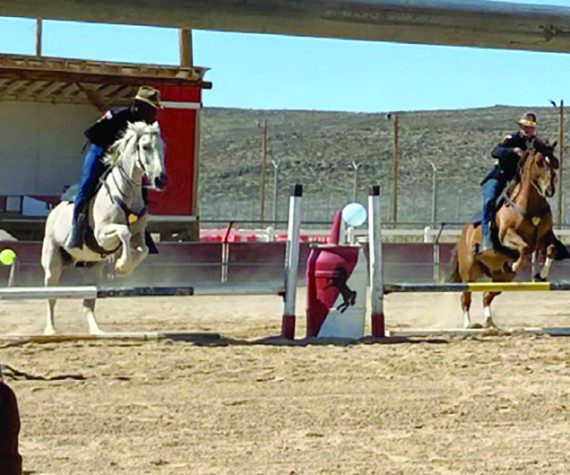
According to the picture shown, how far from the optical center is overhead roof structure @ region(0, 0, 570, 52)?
923 millimetres

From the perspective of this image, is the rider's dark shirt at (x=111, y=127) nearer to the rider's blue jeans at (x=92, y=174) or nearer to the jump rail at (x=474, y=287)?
the rider's blue jeans at (x=92, y=174)

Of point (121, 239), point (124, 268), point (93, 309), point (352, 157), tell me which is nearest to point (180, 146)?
point (93, 309)

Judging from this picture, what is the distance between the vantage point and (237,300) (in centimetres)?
1631

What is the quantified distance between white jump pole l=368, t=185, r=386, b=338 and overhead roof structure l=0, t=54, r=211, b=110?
39.7 feet

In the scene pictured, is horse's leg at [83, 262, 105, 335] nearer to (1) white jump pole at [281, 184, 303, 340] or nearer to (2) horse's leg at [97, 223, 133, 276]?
(2) horse's leg at [97, 223, 133, 276]

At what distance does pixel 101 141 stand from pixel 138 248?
1.20 metres

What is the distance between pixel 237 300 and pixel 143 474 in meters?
12.1

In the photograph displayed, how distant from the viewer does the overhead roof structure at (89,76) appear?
2172 cm

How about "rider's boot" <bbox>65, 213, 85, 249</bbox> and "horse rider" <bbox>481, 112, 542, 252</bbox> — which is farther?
"horse rider" <bbox>481, 112, 542, 252</bbox>

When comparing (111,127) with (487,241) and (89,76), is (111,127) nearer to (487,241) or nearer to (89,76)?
(487,241)

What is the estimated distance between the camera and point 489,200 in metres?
11.9

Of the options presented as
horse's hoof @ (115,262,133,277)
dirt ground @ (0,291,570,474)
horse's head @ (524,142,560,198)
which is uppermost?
horse's head @ (524,142,560,198)

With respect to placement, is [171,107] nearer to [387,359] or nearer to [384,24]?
[387,359]

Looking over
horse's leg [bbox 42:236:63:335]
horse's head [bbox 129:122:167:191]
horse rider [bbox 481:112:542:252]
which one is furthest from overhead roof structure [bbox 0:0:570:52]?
horse rider [bbox 481:112:542:252]
